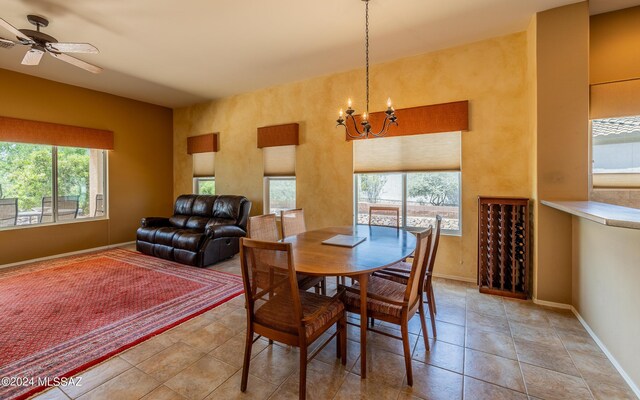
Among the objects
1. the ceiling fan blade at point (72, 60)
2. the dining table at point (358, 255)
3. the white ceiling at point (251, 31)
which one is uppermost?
the white ceiling at point (251, 31)

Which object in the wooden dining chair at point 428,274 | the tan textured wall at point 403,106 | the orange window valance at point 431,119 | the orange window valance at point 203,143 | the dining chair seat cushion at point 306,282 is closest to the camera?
the wooden dining chair at point 428,274

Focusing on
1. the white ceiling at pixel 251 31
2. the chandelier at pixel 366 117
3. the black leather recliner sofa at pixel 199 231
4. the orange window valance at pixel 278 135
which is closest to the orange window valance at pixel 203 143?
the black leather recliner sofa at pixel 199 231

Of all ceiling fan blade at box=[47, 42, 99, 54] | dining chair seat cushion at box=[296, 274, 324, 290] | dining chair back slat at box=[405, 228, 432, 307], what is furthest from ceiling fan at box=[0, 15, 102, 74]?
dining chair back slat at box=[405, 228, 432, 307]

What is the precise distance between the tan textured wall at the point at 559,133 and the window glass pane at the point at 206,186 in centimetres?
556

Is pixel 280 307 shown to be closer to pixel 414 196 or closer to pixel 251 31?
pixel 414 196

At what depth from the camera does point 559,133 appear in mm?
2818

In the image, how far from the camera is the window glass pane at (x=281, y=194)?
498 cm

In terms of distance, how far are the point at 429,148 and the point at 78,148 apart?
6122 millimetres

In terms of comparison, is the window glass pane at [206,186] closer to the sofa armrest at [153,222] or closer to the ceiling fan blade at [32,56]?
the sofa armrest at [153,222]

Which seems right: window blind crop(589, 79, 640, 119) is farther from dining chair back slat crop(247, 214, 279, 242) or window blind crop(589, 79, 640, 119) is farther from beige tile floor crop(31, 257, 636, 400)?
dining chair back slat crop(247, 214, 279, 242)

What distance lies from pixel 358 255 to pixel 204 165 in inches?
199

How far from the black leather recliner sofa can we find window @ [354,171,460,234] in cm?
209

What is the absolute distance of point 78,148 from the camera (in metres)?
5.12

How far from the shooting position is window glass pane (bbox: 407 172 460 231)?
3.71 m
